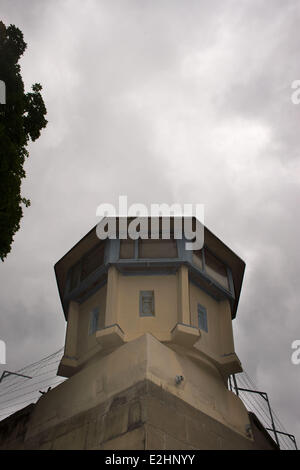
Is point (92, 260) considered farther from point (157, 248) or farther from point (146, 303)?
point (146, 303)

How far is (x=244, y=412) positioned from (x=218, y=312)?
325 cm

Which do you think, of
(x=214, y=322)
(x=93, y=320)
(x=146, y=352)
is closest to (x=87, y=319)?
(x=93, y=320)

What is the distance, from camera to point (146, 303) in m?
14.6

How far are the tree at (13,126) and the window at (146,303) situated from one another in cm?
520

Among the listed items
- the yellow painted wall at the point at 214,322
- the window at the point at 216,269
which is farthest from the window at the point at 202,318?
the window at the point at 216,269

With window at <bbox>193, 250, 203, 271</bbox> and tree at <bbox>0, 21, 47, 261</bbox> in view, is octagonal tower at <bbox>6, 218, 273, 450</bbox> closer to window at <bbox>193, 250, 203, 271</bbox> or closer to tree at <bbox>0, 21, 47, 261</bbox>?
window at <bbox>193, 250, 203, 271</bbox>

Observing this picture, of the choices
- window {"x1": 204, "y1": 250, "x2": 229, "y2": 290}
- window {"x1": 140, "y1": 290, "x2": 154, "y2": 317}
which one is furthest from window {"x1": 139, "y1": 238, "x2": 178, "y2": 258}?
window {"x1": 204, "y1": 250, "x2": 229, "y2": 290}

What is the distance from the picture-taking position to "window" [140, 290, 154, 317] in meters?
14.3

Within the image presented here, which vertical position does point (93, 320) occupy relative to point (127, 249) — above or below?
below

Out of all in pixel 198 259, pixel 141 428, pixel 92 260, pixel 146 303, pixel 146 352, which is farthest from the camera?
pixel 92 260

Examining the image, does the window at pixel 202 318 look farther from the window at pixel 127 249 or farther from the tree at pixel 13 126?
the tree at pixel 13 126

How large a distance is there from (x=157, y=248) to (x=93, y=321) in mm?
3147

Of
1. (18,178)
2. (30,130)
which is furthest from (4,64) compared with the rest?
(18,178)

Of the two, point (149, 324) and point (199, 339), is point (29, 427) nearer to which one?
point (149, 324)
